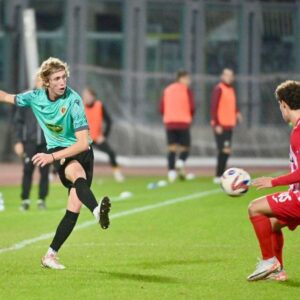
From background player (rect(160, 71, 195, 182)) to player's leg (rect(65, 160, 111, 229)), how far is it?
12.3 m

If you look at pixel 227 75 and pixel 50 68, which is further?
pixel 227 75

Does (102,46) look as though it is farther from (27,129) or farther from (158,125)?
(27,129)

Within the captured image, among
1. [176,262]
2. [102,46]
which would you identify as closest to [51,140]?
[176,262]

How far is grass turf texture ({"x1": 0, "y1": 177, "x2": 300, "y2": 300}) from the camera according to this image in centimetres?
874

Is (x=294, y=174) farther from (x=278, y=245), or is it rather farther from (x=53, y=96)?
(x=53, y=96)

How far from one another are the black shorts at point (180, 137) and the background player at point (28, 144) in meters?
6.47

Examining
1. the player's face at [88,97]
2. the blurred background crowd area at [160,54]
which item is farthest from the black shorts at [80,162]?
the blurred background crowd area at [160,54]

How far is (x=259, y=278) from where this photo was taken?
9.12 metres

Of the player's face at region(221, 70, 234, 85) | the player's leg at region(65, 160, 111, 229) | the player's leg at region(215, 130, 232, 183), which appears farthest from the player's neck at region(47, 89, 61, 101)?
the player's leg at region(215, 130, 232, 183)

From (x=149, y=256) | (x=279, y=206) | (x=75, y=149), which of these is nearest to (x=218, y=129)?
(x=149, y=256)

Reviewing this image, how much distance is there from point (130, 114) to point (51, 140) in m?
19.5

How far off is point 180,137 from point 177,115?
1.68 feet

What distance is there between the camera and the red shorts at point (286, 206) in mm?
8742

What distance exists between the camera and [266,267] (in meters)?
9.02
